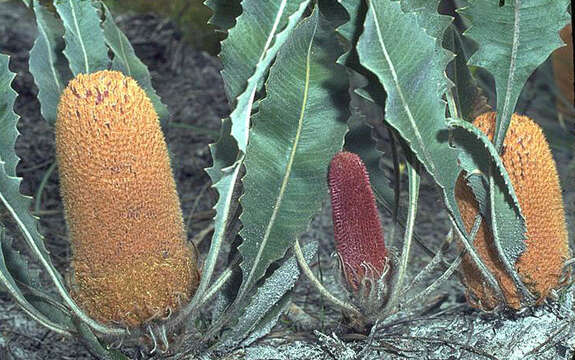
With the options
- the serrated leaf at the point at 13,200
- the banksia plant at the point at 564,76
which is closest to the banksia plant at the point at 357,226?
the serrated leaf at the point at 13,200

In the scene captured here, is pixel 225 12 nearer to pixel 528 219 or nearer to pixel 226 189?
pixel 226 189

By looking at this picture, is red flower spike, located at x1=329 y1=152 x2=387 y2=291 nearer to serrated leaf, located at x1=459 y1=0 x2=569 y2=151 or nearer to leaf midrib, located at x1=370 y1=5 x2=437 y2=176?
leaf midrib, located at x1=370 y1=5 x2=437 y2=176

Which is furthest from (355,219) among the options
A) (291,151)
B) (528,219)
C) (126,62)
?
(126,62)

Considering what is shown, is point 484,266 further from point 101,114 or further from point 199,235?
point 199,235

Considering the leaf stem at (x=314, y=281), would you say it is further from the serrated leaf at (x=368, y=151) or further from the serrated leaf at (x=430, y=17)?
the serrated leaf at (x=430, y=17)

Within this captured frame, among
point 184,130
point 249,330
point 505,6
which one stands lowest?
point 184,130

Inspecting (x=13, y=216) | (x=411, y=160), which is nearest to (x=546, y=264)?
(x=411, y=160)
